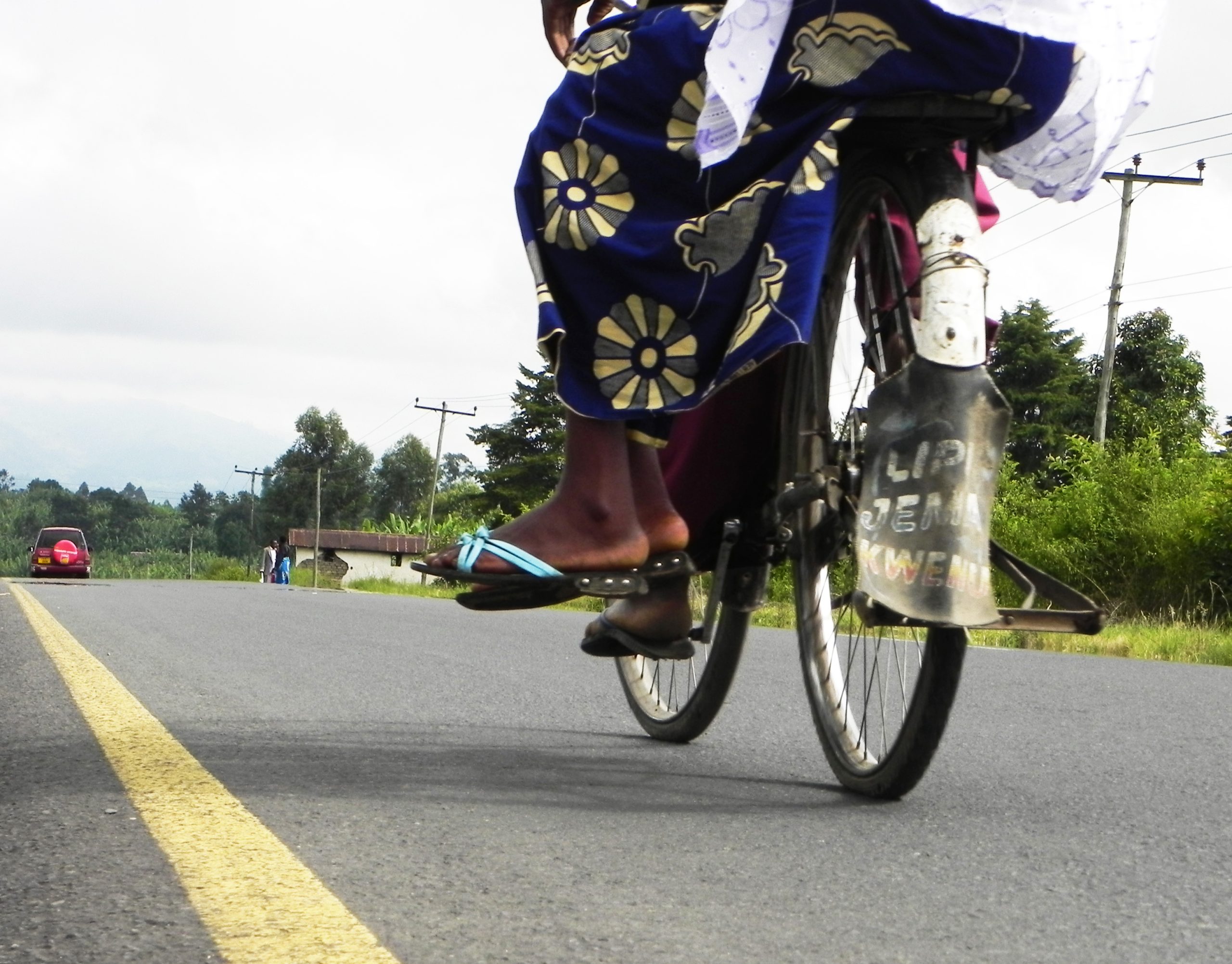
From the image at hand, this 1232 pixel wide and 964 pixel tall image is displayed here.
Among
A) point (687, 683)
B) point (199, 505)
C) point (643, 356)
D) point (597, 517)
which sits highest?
point (199, 505)

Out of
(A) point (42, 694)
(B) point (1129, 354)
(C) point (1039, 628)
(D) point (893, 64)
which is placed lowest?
(A) point (42, 694)

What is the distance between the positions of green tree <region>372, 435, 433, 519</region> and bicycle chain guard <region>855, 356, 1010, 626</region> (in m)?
128

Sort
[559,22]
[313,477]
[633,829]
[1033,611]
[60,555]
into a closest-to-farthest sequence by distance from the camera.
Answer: [1033,611] → [633,829] → [559,22] → [60,555] → [313,477]

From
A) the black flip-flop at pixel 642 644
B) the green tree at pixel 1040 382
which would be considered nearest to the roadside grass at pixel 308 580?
the green tree at pixel 1040 382

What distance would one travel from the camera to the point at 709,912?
1.97 m

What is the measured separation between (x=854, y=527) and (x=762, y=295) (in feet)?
1.49

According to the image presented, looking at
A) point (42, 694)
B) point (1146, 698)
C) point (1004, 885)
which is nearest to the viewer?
point (1004, 885)

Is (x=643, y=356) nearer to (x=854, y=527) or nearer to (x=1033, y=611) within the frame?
(x=854, y=527)

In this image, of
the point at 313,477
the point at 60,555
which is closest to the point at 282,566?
the point at 60,555

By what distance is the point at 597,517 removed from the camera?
9.52 ft

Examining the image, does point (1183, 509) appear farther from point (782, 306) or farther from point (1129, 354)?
point (1129, 354)

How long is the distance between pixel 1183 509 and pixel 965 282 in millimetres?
20748

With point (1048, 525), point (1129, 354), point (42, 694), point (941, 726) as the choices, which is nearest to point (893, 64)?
point (941, 726)

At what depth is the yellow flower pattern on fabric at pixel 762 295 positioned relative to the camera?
271cm
